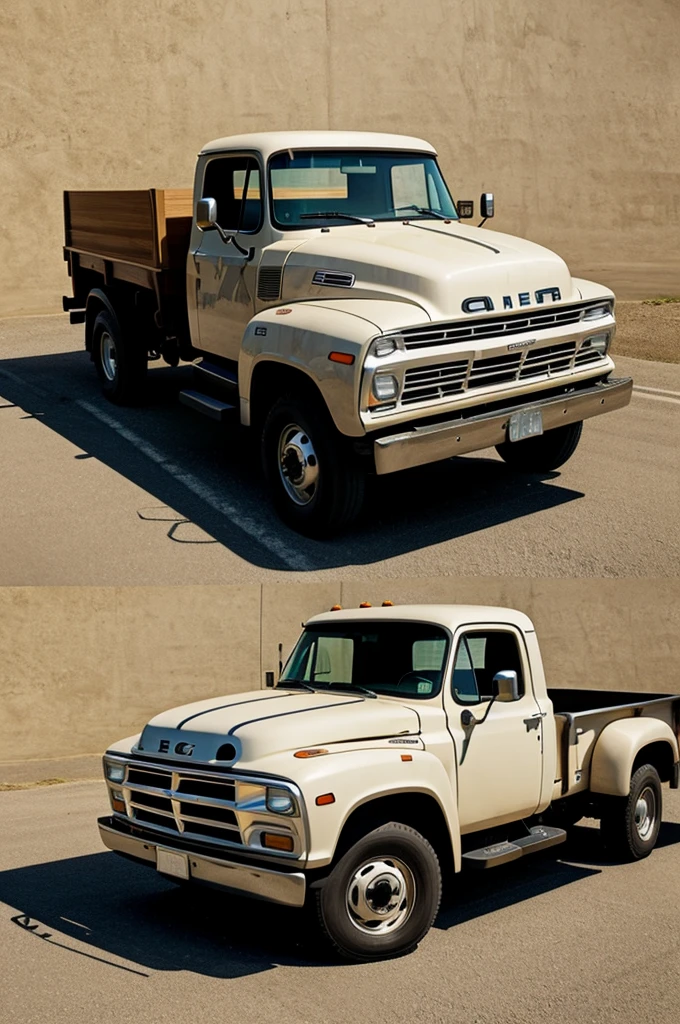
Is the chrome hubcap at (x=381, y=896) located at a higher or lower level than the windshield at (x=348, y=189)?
lower

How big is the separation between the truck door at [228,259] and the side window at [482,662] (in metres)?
3.64

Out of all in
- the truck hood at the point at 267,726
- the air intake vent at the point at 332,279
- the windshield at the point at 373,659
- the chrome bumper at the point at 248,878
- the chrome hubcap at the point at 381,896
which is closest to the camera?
the chrome bumper at the point at 248,878

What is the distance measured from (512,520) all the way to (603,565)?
92cm

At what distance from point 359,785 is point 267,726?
575 millimetres

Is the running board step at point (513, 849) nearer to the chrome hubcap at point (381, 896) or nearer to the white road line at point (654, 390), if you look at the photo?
the chrome hubcap at point (381, 896)

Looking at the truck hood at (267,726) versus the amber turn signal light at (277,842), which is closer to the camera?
the amber turn signal light at (277,842)

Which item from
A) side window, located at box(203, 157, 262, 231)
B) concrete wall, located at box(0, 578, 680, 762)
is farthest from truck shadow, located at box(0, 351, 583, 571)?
concrete wall, located at box(0, 578, 680, 762)

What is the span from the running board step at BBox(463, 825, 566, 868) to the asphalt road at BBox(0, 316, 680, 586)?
176 centimetres

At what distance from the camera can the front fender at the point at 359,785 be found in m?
4.81

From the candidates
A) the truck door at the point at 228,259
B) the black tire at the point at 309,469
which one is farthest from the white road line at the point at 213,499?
the truck door at the point at 228,259

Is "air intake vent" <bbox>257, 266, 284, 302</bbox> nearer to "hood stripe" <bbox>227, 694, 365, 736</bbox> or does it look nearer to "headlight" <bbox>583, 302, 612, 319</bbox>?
"headlight" <bbox>583, 302, 612, 319</bbox>

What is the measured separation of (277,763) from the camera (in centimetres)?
496

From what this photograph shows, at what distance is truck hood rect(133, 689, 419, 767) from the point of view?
17.0 feet

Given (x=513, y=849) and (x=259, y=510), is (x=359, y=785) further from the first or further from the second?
(x=259, y=510)
